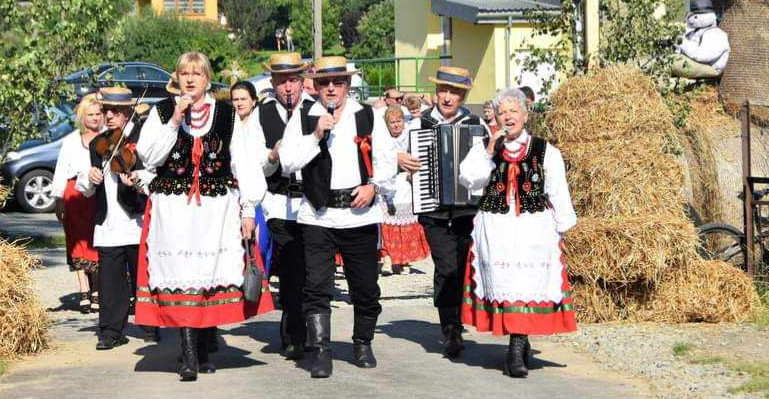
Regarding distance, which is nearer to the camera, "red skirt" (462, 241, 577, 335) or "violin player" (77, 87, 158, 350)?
"red skirt" (462, 241, 577, 335)

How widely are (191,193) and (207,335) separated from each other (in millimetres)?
A: 1061

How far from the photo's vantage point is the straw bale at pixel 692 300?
10641mm

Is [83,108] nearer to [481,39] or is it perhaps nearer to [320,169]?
[320,169]

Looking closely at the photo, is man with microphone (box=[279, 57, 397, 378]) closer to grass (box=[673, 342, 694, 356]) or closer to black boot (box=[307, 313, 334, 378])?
black boot (box=[307, 313, 334, 378])

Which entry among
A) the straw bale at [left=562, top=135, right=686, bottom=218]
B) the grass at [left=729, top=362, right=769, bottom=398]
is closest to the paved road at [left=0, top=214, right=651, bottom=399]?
the grass at [left=729, top=362, right=769, bottom=398]

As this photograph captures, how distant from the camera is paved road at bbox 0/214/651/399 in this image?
27.3 feet

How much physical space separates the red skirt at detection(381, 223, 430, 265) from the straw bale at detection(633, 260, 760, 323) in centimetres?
418

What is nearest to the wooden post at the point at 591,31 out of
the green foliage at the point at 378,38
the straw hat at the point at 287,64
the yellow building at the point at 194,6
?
the straw hat at the point at 287,64

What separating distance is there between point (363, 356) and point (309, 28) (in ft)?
182

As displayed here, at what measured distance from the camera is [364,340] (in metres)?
9.11

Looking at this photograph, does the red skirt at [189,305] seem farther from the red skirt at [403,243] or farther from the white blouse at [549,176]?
the red skirt at [403,243]

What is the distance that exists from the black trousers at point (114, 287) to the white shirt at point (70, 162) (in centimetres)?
96

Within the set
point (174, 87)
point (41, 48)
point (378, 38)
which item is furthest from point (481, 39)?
point (378, 38)

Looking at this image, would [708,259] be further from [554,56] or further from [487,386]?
[487,386]
